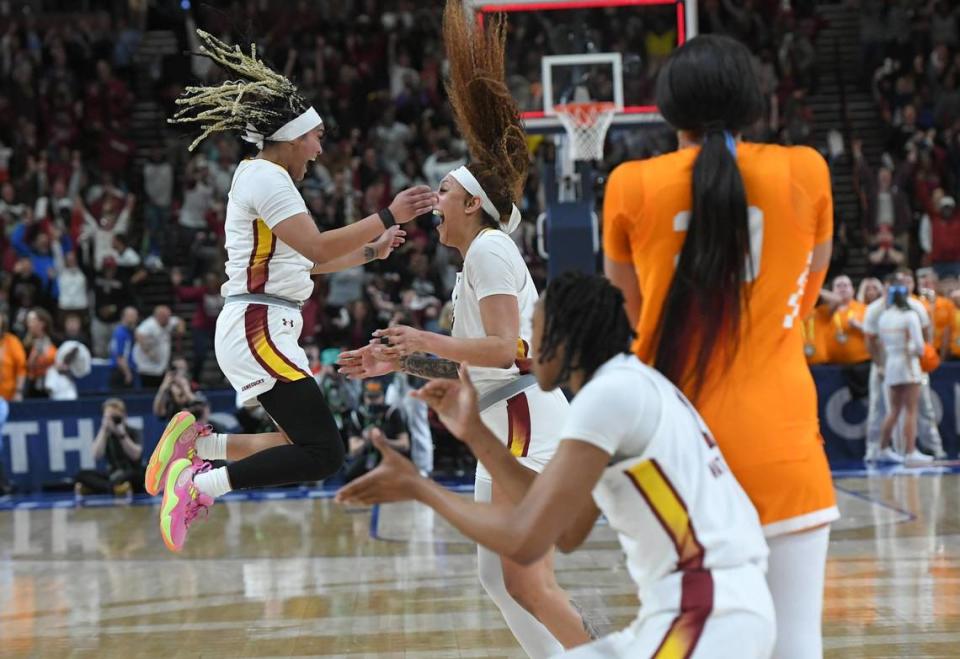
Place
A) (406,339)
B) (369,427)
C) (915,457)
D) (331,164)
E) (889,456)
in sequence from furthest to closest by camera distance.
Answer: (331,164) → (889,456) → (915,457) → (369,427) → (406,339)

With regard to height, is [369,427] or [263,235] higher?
[263,235]

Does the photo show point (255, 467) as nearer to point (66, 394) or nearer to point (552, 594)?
point (552, 594)

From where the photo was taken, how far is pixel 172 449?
17.7 feet

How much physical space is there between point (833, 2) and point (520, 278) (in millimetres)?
18202

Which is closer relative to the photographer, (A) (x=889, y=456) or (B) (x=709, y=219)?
(B) (x=709, y=219)

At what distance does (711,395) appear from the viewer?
308 centimetres

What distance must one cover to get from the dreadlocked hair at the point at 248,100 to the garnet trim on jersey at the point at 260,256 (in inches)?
15.3

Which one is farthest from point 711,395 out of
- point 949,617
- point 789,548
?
point 949,617

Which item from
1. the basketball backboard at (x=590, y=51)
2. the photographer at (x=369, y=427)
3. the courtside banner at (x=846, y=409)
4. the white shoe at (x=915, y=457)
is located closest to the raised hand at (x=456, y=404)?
the basketball backboard at (x=590, y=51)

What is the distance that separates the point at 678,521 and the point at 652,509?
61mm

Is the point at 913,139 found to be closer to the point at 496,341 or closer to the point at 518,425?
the point at 518,425

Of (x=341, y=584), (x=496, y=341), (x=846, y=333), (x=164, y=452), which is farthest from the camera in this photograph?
(x=846, y=333)

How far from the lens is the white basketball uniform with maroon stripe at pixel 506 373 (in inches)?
180

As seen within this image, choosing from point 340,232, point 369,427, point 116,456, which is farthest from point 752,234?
point 116,456
